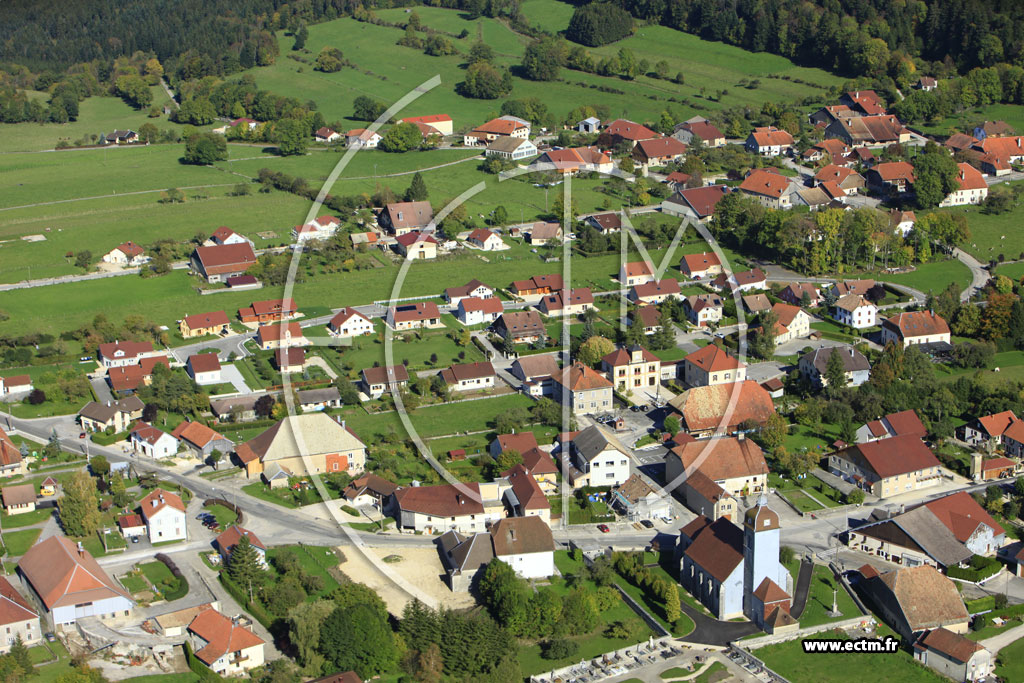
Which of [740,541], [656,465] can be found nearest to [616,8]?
[656,465]

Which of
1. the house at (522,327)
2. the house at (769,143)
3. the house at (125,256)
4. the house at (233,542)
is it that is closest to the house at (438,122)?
the house at (769,143)

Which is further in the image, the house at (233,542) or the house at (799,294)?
the house at (799,294)

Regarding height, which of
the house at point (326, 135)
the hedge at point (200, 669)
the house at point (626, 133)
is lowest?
the house at point (326, 135)

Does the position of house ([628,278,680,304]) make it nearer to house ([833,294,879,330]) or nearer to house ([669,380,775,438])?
house ([833,294,879,330])

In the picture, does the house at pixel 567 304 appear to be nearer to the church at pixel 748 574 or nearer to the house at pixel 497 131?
the church at pixel 748 574

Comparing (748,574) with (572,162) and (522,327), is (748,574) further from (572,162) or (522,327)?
(572,162)

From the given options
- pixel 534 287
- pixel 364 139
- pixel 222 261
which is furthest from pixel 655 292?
pixel 364 139

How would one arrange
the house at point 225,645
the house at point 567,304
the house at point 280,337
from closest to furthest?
the house at point 225,645
the house at point 280,337
the house at point 567,304
